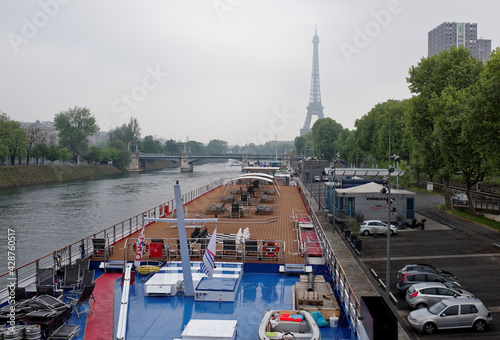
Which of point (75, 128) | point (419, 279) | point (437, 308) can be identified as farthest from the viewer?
point (75, 128)

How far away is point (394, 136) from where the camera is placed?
53.4 metres

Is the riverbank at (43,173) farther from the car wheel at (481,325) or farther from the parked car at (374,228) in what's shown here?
the car wheel at (481,325)

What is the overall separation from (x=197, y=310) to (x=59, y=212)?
35.7 meters

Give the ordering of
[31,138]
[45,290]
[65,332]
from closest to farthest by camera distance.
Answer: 1. [65,332]
2. [45,290]
3. [31,138]

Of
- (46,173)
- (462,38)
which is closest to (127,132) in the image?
(46,173)

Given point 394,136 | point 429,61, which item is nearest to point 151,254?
point 429,61

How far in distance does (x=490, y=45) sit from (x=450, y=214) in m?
202

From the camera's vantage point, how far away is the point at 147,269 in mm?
13703

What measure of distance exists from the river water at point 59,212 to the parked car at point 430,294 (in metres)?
18.3

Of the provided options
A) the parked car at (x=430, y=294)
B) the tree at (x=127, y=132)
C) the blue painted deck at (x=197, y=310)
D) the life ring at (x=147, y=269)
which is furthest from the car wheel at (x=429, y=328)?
the tree at (x=127, y=132)

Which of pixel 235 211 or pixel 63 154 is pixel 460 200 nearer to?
pixel 235 211

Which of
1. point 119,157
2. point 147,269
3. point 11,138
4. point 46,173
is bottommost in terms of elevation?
point 147,269

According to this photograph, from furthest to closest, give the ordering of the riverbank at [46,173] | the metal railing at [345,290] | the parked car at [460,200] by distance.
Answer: the riverbank at [46,173] < the parked car at [460,200] < the metal railing at [345,290]

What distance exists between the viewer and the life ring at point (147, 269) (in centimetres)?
1363
